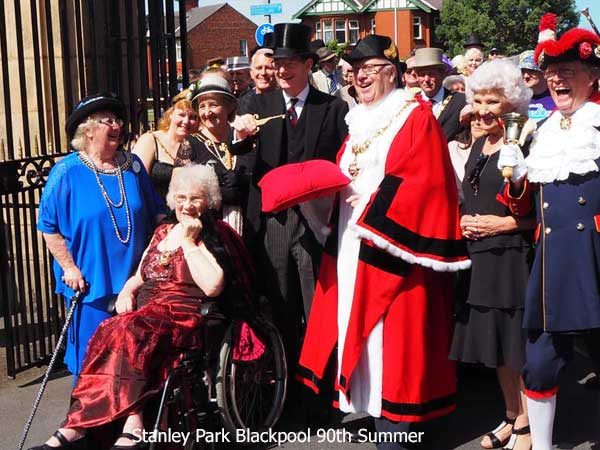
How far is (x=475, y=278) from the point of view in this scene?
4.08m

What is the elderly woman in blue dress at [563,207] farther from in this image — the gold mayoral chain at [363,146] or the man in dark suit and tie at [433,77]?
the man in dark suit and tie at [433,77]

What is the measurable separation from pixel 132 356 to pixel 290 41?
6.28ft

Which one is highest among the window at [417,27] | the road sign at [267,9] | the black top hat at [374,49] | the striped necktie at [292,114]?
the window at [417,27]

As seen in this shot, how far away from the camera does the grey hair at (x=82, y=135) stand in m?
4.46

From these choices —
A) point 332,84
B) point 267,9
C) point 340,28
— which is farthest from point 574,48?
point 340,28

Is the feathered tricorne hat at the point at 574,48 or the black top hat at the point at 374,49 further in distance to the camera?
the black top hat at the point at 374,49

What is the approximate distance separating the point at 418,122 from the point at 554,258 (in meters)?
0.92

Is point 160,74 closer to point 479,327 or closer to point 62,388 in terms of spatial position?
point 62,388

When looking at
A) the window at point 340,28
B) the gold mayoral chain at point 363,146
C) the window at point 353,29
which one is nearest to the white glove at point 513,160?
the gold mayoral chain at point 363,146

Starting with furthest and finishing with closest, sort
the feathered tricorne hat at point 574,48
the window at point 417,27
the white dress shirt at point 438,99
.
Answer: the window at point 417,27 → the white dress shirt at point 438,99 → the feathered tricorne hat at point 574,48

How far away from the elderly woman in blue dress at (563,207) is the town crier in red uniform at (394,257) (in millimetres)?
413

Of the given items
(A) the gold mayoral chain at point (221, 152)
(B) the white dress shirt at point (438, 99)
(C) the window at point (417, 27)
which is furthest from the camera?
(C) the window at point (417, 27)

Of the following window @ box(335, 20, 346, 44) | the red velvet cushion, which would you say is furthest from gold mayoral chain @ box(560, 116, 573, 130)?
window @ box(335, 20, 346, 44)

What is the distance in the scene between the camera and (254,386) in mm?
4414
